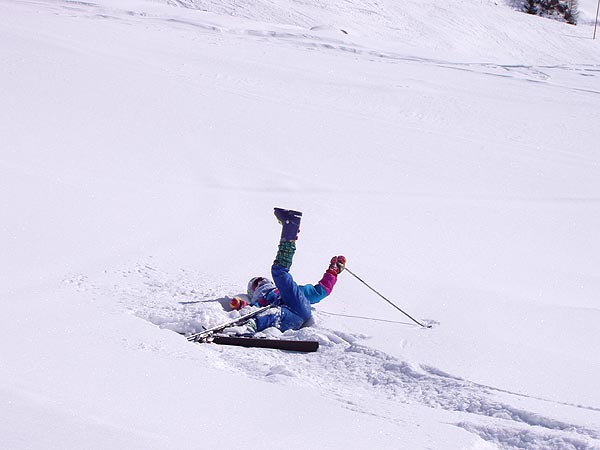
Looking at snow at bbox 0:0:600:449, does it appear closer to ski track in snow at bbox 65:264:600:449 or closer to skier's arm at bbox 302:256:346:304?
ski track in snow at bbox 65:264:600:449

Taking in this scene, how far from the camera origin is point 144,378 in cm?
376

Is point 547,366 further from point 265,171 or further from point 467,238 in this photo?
point 265,171

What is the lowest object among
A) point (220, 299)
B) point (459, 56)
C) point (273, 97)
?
point (220, 299)

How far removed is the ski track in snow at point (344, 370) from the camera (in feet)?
12.8

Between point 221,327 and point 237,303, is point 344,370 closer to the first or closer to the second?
point 221,327

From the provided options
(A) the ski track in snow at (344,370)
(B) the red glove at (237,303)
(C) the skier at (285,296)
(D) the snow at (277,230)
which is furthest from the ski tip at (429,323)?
(B) the red glove at (237,303)

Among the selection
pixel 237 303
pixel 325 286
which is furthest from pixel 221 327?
pixel 325 286

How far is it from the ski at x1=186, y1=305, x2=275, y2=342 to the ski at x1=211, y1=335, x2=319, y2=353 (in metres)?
0.05

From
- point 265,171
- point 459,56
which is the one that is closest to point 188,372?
point 265,171

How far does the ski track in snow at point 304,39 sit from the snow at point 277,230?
104 millimetres

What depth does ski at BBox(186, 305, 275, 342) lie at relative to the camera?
493 cm

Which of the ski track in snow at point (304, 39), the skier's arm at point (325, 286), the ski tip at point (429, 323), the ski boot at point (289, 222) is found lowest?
the ski tip at point (429, 323)

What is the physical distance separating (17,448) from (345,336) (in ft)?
9.29

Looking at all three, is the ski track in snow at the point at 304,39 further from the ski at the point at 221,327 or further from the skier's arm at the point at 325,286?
the ski at the point at 221,327
